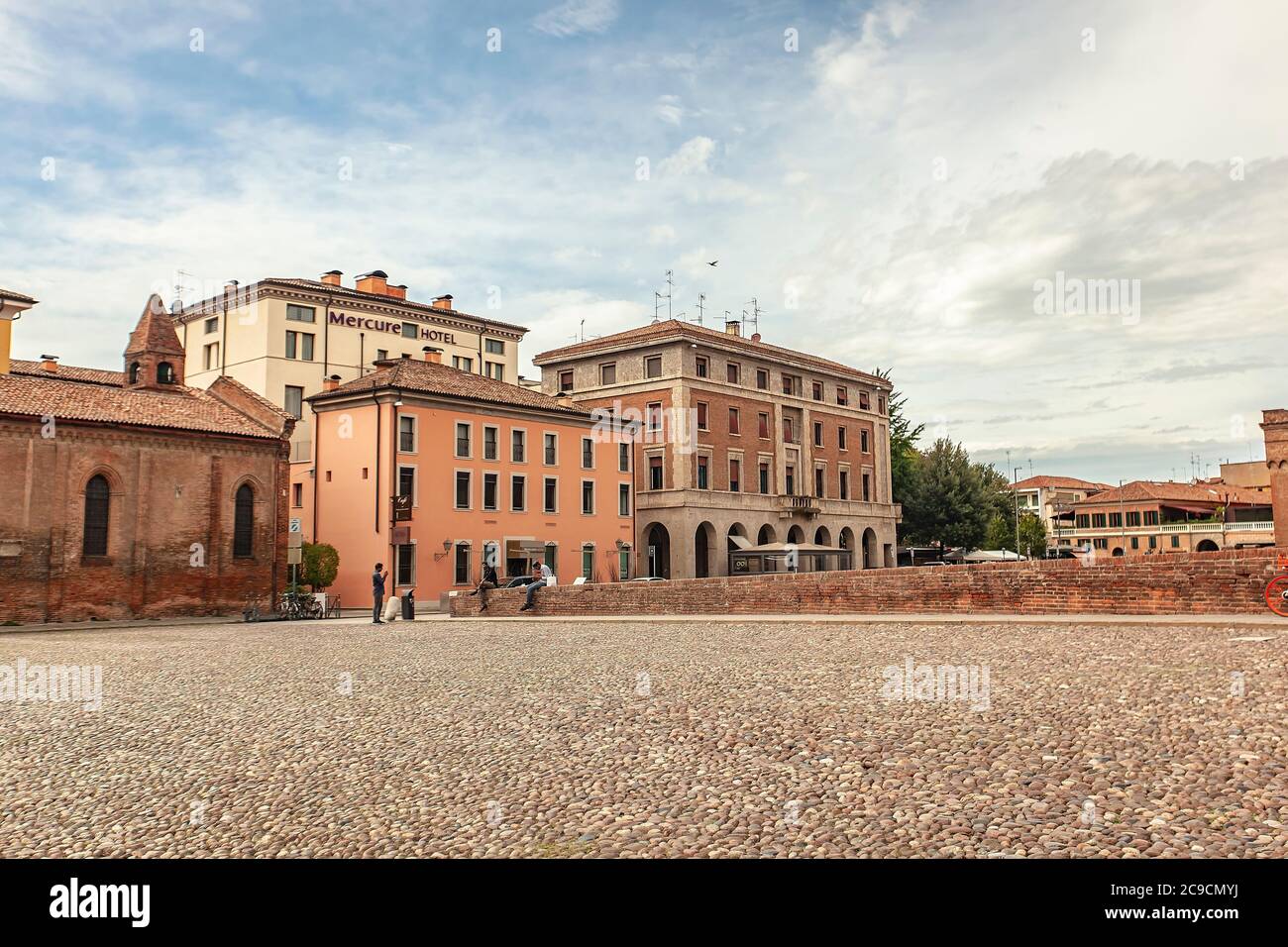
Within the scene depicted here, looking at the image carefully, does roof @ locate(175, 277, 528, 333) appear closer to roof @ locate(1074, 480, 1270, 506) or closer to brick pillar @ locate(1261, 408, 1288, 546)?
brick pillar @ locate(1261, 408, 1288, 546)

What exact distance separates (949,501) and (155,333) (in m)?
53.2

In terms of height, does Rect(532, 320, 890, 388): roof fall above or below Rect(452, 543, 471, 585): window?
above

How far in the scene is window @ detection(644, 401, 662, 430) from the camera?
56.9m

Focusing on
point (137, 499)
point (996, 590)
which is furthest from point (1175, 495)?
point (137, 499)

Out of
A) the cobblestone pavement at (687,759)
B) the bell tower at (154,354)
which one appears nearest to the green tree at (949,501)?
the bell tower at (154,354)

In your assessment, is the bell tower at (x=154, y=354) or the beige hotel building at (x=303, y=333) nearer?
the bell tower at (x=154, y=354)

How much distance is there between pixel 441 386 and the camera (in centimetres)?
4528

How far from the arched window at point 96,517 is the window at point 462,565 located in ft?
48.1

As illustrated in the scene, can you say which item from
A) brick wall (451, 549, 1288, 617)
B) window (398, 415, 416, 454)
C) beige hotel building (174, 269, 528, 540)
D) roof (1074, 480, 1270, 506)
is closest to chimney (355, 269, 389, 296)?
beige hotel building (174, 269, 528, 540)

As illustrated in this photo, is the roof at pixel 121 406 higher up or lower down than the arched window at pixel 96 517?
higher up

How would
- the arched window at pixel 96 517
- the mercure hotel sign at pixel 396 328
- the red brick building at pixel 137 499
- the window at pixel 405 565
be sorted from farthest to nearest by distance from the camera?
the mercure hotel sign at pixel 396 328 → the window at pixel 405 565 → the arched window at pixel 96 517 → the red brick building at pixel 137 499

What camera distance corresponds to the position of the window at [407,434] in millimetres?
42781

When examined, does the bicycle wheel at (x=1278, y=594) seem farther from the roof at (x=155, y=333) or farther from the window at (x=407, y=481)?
the roof at (x=155, y=333)

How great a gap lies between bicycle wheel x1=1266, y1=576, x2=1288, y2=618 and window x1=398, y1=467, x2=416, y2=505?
32.6 m
